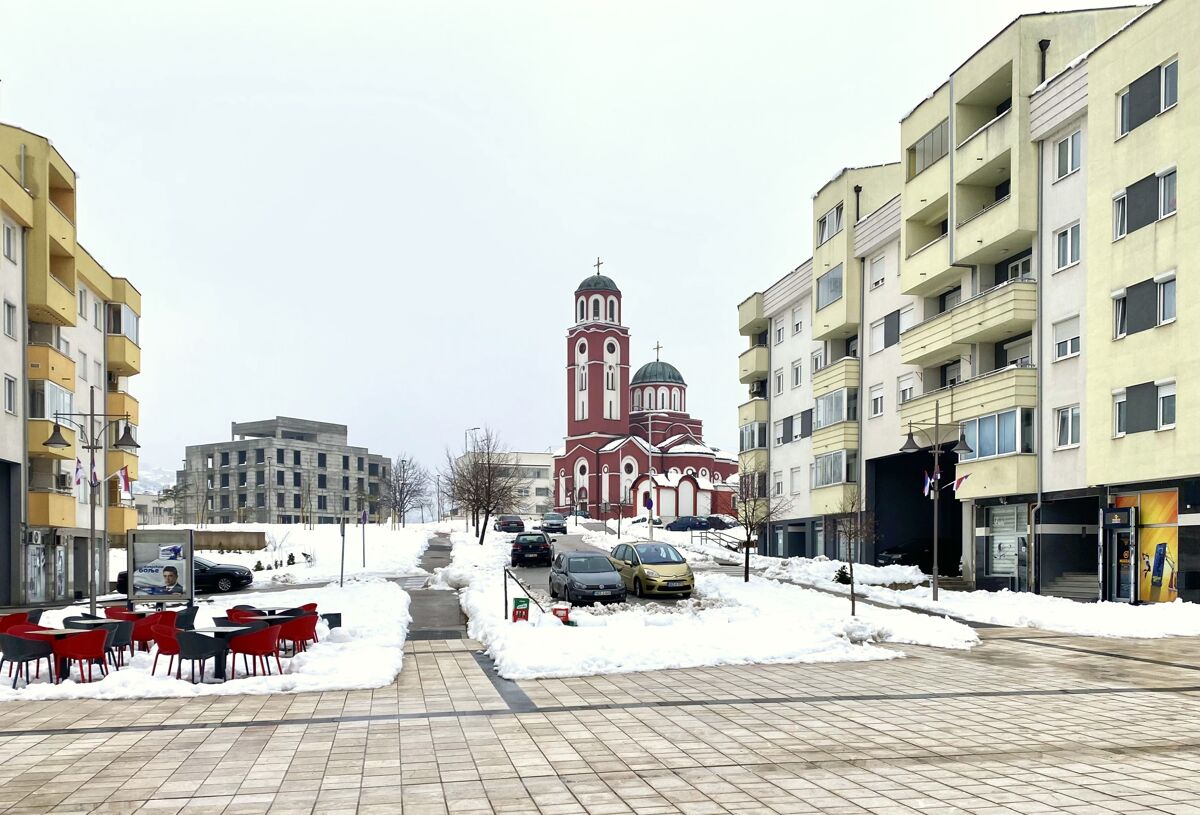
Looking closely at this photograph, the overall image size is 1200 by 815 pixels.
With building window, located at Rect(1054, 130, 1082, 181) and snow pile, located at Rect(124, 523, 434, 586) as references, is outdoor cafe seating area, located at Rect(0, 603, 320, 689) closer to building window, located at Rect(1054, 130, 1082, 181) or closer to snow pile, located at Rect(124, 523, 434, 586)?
building window, located at Rect(1054, 130, 1082, 181)

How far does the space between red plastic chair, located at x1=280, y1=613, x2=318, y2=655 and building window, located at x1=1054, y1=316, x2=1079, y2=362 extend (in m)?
23.5

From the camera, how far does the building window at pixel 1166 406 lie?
2728 cm

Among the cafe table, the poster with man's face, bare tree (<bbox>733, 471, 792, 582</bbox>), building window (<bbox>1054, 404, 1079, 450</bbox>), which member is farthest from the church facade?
the cafe table

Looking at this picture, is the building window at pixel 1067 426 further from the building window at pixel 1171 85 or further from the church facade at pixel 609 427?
the church facade at pixel 609 427

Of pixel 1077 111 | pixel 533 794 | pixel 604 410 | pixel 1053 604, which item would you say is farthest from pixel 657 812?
pixel 604 410

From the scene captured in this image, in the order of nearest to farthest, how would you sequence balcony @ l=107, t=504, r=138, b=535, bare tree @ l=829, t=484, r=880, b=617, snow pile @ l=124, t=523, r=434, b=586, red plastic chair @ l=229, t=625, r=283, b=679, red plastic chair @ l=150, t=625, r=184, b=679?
red plastic chair @ l=229, t=625, r=283, b=679 < red plastic chair @ l=150, t=625, r=184, b=679 < bare tree @ l=829, t=484, r=880, b=617 < balcony @ l=107, t=504, r=138, b=535 < snow pile @ l=124, t=523, r=434, b=586

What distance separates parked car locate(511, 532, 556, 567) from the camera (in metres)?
46.2

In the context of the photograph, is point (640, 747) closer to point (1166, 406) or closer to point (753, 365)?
point (1166, 406)

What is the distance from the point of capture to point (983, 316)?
3534 cm

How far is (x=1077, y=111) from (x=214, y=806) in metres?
30.1

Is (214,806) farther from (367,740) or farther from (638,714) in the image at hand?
(638,714)

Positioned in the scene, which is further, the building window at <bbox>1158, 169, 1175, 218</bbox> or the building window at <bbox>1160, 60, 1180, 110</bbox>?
the building window at <bbox>1158, 169, 1175, 218</bbox>

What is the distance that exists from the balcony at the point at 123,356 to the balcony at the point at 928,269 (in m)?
31.9

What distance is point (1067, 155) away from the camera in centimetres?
3200
